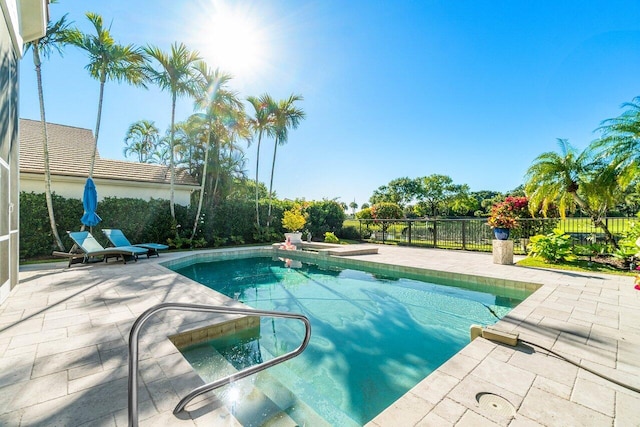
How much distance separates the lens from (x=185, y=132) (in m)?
15.0

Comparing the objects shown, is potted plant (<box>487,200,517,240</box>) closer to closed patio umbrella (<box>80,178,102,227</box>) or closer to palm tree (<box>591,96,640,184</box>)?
palm tree (<box>591,96,640,184</box>)

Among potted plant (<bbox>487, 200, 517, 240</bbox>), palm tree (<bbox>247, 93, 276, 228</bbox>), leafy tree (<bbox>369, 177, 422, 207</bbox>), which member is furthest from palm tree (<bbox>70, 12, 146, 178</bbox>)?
leafy tree (<bbox>369, 177, 422, 207</bbox>)

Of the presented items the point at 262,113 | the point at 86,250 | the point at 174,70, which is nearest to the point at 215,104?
the point at 174,70

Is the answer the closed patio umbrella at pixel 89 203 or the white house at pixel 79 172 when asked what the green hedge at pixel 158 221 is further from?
the closed patio umbrella at pixel 89 203

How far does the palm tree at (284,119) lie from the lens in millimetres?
14344

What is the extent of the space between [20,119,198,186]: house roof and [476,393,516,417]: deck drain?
14.0 m

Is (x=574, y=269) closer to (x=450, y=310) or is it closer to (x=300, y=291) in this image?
(x=450, y=310)

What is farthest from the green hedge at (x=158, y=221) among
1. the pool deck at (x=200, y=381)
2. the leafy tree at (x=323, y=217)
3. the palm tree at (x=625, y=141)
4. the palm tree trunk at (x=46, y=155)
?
the palm tree at (x=625, y=141)

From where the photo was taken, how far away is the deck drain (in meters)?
1.87

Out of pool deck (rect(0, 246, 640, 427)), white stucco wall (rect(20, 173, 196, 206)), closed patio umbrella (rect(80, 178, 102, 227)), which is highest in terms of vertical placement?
white stucco wall (rect(20, 173, 196, 206))

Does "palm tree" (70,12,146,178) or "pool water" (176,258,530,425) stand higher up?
"palm tree" (70,12,146,178)

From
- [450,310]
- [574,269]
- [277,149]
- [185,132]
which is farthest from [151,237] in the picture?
[574,269]

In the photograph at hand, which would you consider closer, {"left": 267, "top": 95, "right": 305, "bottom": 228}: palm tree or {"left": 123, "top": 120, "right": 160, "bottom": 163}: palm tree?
{"left": 267, "top": 95, "right": 305, "bottom": 228}: palm tree

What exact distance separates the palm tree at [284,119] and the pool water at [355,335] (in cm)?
882
